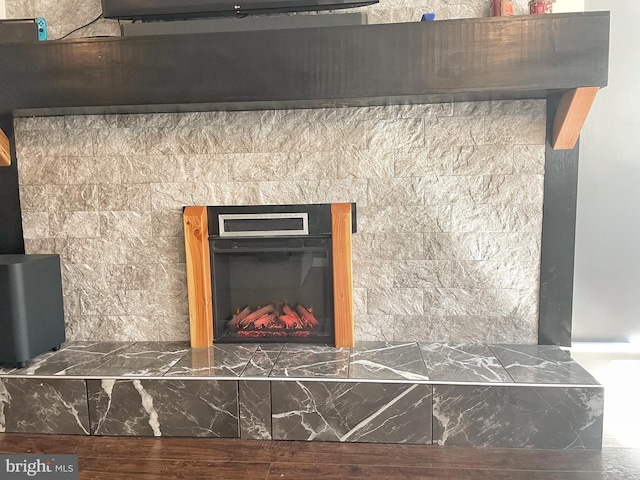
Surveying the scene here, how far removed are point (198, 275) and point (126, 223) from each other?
42 centimetres

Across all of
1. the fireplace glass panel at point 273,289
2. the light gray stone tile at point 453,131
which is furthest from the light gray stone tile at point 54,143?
the light gray stone tile at point 453,131

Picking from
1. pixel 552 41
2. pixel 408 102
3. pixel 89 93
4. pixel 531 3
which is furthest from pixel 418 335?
pixel 89 93

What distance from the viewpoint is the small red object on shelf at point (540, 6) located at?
6.41 ft

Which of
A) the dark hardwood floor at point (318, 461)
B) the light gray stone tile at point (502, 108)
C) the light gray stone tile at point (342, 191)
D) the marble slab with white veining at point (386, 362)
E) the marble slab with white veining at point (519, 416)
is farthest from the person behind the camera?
the light gray stone tile at point (342, 191)

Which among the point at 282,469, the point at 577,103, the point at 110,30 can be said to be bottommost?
the point at 282,469

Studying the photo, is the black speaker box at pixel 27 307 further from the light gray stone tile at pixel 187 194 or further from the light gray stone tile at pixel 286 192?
the light gray stone tile at pixel 286 192

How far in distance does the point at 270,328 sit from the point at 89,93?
1.25 meters

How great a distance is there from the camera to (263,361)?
6.72 feet

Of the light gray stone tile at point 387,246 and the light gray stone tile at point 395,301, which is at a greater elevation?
the light gray stone tile at point 387,246

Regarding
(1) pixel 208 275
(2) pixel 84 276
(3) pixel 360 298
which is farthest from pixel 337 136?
(2) pixel 84 276

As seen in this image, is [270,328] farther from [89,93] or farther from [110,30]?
[110,30]

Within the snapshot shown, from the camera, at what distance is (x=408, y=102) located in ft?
6.90

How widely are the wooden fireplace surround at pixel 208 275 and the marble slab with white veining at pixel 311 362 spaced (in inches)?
4.3

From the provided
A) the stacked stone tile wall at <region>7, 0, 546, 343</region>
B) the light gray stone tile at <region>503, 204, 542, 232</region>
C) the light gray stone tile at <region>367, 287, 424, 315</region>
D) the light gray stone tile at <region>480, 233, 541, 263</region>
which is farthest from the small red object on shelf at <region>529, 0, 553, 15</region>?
the light gray stone tile at <region>367, 287, 424, 315</region>
